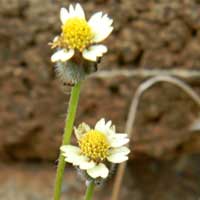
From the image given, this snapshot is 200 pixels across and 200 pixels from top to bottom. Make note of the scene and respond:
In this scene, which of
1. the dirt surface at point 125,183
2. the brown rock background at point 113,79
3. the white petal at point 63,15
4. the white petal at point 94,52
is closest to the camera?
the white petal at point 94,52

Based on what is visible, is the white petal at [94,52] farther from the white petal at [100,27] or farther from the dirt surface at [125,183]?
the dirt surface at [125,183]

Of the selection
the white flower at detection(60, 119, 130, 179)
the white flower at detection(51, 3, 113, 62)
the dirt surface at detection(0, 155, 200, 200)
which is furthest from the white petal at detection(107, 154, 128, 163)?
the dirt surface at detection(0, 155, 200, 200)

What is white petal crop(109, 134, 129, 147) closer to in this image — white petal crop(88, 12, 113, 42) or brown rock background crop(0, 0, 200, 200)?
white petal crop(88, 12, 113, 42)

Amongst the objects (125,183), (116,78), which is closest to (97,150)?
(116,78)

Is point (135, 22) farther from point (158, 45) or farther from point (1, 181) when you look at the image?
point (1, 181)

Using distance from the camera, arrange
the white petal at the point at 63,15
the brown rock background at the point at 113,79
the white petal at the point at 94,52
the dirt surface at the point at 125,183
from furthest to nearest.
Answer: the dirt surface at the point at 125,183 < the brown rock background at the point at 113,79 < the white petal at the point at 63,15 < the white petal at the point at 94,52

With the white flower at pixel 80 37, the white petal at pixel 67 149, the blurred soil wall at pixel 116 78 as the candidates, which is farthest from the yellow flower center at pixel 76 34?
the blurred soil wall at pixel 116 78
